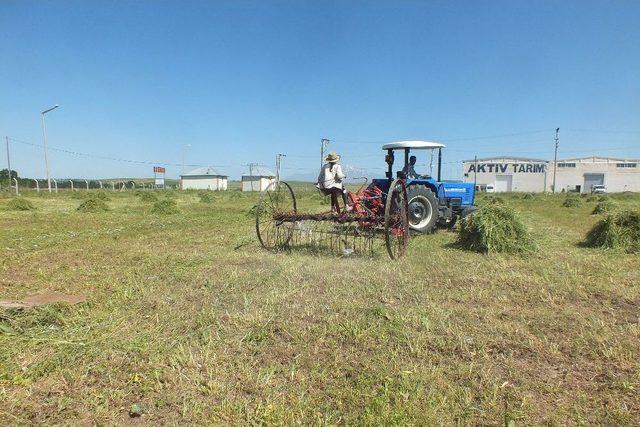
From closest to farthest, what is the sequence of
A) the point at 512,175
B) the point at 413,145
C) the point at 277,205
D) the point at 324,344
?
1. the point at 324,344
2. the point at 277,205
3. the point at 413,145
4. the point at 512,175

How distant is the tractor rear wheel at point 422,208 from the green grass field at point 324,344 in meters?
3.44

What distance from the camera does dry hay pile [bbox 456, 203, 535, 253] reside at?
333 inches

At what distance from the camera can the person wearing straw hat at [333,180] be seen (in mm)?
8219

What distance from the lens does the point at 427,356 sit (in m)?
3.66

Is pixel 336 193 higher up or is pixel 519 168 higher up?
pixel 519 168

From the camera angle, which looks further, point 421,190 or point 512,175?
point 512,175

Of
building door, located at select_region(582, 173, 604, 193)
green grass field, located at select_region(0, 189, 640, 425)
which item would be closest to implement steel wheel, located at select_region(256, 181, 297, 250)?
green grass field, located at select_region(0, 189, 640, 425)

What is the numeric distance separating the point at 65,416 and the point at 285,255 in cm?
554

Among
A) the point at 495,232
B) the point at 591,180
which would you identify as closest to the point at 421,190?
the point at 495,232

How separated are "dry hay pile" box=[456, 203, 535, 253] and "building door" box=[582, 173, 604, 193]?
7488 centimetres

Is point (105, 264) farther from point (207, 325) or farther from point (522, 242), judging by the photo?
point (522, 242)

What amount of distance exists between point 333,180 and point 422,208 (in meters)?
3.43

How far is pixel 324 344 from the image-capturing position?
389cm

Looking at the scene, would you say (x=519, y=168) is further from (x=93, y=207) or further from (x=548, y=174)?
(x=93, y=207)
